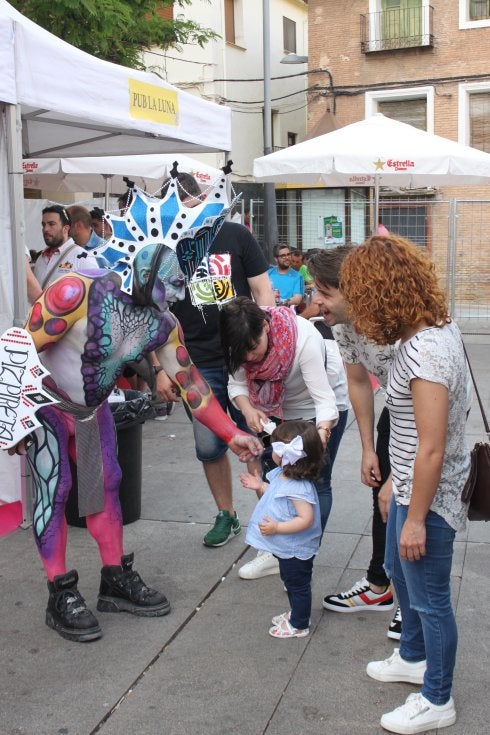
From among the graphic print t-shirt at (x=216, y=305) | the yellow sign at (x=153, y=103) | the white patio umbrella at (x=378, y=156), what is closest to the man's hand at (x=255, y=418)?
the graphic print t-shirt at (x=216, y=305)

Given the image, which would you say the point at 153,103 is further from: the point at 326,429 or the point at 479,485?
the point at 479,485

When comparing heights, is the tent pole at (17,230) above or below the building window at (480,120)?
below

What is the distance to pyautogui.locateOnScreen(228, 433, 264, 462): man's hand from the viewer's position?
12.0 ft

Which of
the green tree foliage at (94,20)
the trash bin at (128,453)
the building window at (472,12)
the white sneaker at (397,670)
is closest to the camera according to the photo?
the white sneaker at (397,670)

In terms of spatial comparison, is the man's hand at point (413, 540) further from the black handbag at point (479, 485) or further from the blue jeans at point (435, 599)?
the black handbag at point (479, 485)

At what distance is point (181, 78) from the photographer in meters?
24.4

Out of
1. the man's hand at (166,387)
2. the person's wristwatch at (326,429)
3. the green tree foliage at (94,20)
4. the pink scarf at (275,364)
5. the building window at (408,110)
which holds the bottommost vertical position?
the person's wristwatch at (326,429)

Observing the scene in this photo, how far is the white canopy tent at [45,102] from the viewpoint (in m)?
4.34

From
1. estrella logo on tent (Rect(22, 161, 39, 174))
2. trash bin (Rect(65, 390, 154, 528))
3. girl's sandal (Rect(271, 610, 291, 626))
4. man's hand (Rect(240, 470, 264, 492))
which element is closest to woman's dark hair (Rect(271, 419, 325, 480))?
man's hand (Rect(240, 470, 264, 492))

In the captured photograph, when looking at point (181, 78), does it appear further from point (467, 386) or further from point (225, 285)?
point (467, 386)

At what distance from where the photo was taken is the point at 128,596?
3926 millimetres

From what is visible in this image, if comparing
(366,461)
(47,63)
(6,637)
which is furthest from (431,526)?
(47,63)

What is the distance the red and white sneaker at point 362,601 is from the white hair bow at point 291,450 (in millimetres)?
840

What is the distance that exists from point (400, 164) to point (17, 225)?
6.03m
